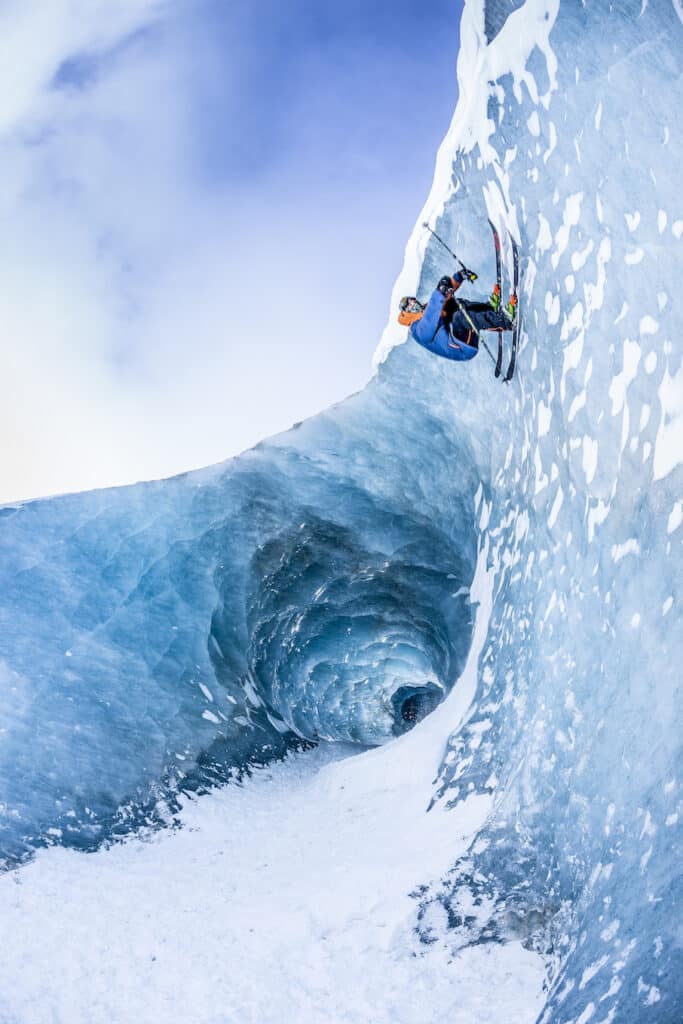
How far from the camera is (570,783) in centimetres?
468

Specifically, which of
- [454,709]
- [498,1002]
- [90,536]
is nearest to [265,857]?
[454,709]

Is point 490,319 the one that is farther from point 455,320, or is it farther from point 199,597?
point 199,597

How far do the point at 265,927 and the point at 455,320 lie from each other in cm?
538

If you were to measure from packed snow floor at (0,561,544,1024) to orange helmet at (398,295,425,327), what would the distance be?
3.78 m

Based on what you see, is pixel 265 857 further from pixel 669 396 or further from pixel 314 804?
pixel 669 396

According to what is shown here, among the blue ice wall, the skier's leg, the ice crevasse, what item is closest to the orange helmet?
the skier's leg

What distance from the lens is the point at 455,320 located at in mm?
6938

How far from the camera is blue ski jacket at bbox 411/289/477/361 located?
6910mm

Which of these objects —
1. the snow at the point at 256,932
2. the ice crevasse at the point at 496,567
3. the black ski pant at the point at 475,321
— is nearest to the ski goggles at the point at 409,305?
the black ski pant at the point at 475,321

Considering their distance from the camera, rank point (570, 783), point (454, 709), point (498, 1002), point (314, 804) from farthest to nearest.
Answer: point (314, 804), point (454, 709), point (570, 783), point (498, 1002)

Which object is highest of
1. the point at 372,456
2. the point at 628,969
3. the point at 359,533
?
the point at 372,456

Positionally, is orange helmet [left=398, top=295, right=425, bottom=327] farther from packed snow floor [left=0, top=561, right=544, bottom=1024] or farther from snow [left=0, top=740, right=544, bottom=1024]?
snow [left=0, top=740, right=544, bottom=1024]

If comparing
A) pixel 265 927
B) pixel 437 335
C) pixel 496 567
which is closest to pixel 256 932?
pixel 265 927

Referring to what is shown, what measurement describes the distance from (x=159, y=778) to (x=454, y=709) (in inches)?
128
